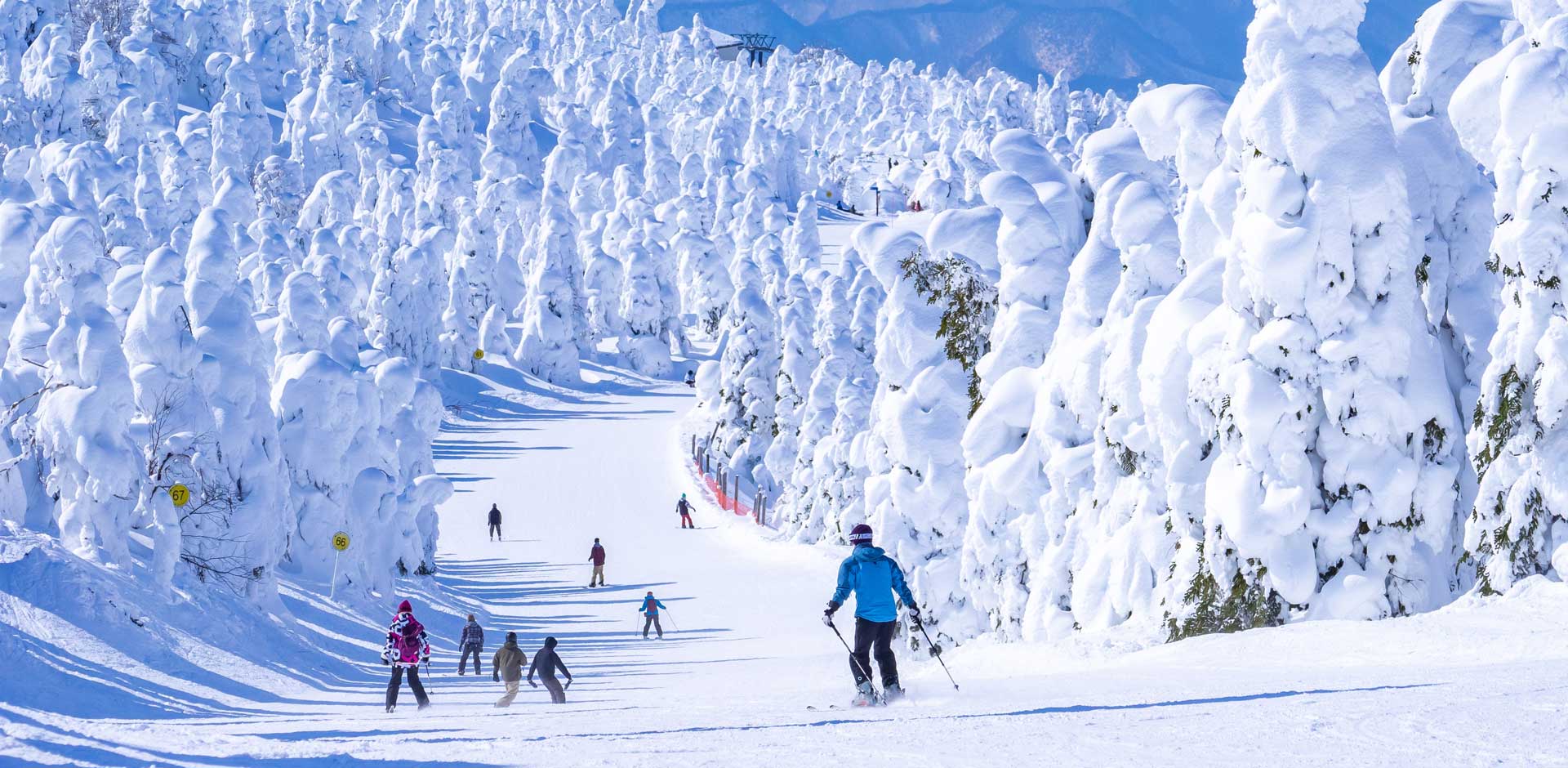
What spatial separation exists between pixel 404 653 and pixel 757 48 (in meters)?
156

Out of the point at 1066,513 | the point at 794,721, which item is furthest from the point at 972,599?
the point at 794,721

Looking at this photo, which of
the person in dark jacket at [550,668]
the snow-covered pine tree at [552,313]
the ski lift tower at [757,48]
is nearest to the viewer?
the person in dark jacket at [550,668]

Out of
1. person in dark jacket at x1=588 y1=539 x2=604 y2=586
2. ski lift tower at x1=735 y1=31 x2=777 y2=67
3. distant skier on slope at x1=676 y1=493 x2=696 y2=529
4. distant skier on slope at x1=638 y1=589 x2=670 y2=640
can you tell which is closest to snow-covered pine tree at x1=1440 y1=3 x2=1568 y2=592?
distant skier on slope at x1=638 y1=589 x2=670 y2=640

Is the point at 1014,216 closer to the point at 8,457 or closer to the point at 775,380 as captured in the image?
the point at 8,457

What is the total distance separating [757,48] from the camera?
16662 cm

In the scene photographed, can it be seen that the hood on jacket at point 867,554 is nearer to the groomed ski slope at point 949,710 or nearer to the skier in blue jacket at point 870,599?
the skier in blue jacket at point 870,599

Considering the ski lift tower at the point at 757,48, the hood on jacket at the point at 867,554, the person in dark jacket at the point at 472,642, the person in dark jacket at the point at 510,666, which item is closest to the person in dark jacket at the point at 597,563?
the person in dark jacket at the point at 472,642

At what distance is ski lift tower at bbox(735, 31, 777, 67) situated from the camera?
546ft

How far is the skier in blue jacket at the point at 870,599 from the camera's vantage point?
1077cm

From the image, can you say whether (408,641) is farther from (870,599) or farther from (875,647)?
(870,599)

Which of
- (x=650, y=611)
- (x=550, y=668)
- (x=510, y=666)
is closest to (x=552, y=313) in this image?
(x=650, y=611)

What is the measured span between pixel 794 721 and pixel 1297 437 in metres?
6.55

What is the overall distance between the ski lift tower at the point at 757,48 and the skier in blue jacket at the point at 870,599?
15761 cm

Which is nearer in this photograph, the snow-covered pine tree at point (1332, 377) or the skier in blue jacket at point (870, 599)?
the skier in blue jacket at point (870, 599)
